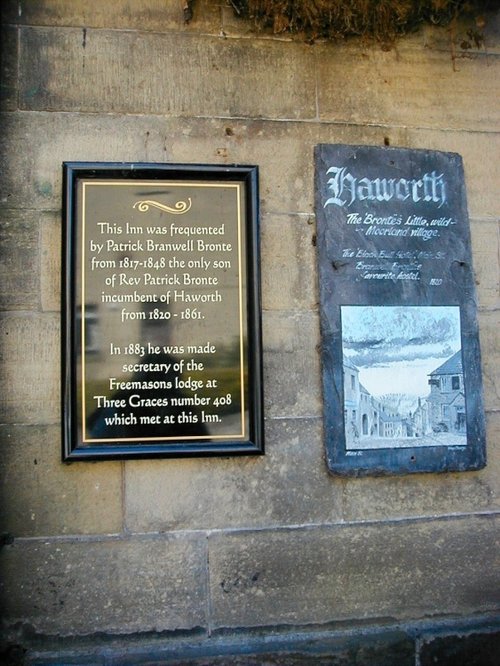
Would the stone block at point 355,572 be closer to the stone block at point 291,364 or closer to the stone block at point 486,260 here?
the stone block at point 291,364

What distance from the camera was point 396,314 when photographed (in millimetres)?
3949

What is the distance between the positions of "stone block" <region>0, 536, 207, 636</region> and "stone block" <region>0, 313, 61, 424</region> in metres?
0.70

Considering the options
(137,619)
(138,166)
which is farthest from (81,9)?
(137,619)

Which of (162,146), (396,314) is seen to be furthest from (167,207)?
(396,314)

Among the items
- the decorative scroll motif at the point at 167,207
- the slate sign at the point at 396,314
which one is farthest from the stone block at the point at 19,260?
the slate sign at the point at 396,314

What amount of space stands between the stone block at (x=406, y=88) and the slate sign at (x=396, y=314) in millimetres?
247

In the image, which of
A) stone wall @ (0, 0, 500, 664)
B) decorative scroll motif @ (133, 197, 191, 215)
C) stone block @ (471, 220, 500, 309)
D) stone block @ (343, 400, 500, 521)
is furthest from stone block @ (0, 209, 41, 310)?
stone block @ (471, 220, 500, 309)

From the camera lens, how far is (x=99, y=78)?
3834 millimetres

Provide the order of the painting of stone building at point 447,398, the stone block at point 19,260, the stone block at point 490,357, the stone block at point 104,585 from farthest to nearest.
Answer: the stone block at point 490,357
the painting of stone building at point 447,398
the stone block at point 19,260
the stone block at point 104,585

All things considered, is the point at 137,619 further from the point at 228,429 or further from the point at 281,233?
the point at 281,233

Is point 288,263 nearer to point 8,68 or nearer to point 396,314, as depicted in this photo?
point 396,314

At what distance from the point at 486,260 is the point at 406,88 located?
1166 millimetres

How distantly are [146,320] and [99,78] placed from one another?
1425mm

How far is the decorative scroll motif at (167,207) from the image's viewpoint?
376 cm
